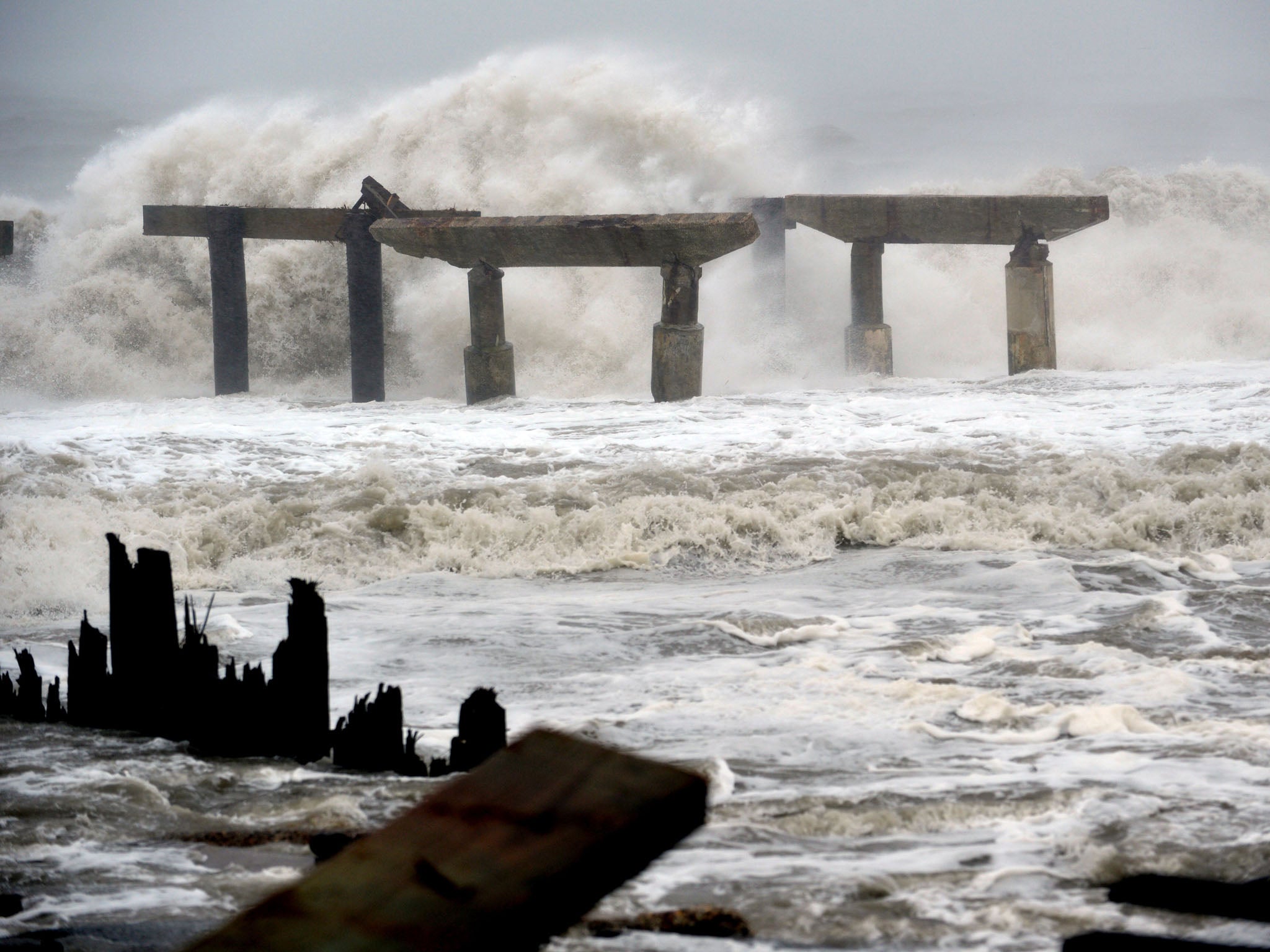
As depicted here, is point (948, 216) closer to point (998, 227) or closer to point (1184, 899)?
point (998, 227)

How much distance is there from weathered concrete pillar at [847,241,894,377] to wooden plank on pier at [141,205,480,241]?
5006mm

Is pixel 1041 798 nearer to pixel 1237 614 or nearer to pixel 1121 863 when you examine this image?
pixel 1121 863

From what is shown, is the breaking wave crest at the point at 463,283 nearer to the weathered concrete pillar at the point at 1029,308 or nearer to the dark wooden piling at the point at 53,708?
the weathered concrete pillar at the point at 1029,308

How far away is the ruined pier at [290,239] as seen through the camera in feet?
50.4

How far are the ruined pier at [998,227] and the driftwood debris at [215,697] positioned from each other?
1288 cm

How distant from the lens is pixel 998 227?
631 inches

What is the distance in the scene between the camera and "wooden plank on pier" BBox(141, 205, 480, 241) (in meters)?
15.5

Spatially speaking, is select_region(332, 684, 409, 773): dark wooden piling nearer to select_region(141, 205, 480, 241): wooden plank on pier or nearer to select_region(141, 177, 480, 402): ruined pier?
select_region(141, 205, 480, 241): wooden plank on pier

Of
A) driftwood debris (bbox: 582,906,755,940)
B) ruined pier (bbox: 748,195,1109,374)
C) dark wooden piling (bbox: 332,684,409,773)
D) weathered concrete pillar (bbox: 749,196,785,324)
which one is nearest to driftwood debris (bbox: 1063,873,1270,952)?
driftwood debris (bbox: 582,906,755,940)

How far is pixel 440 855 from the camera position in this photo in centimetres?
151

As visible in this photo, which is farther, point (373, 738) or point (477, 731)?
point (373, 738)

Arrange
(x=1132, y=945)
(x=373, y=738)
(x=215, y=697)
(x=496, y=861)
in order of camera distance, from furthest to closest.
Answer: (x=215, y=697)
(x=373, y=738)
(x=1132, y=945)
(x=496, y=861)

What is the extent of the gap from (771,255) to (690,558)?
40.3ft

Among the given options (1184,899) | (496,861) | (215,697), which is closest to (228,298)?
(215,697)
